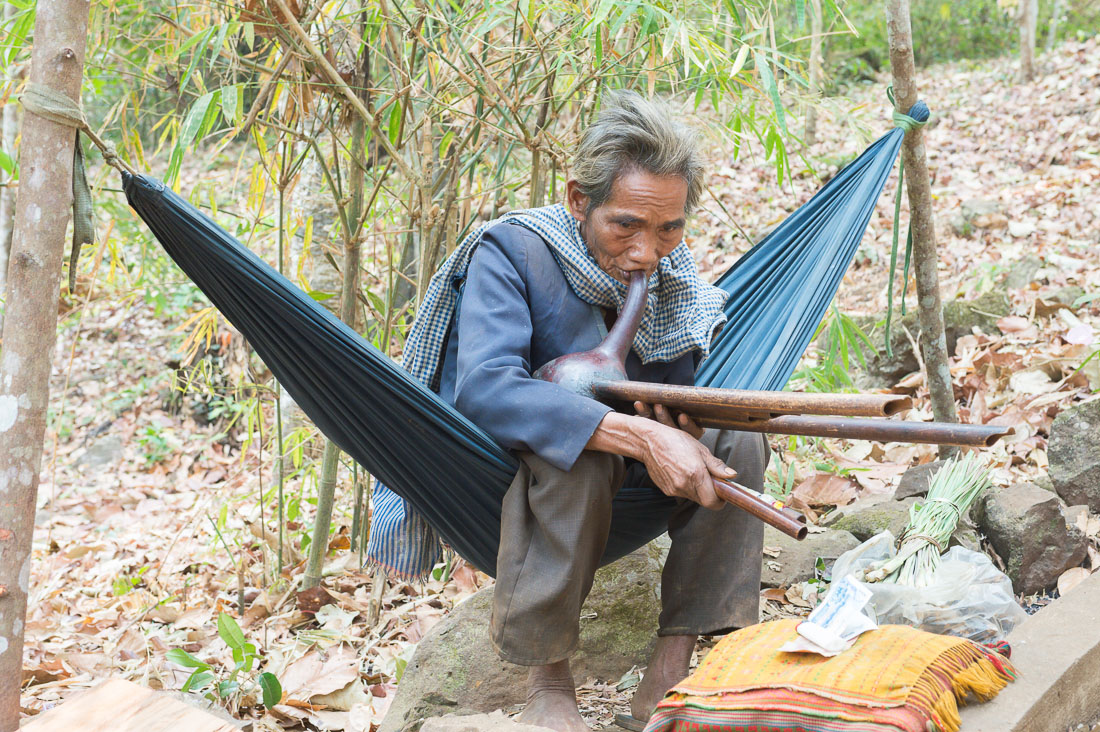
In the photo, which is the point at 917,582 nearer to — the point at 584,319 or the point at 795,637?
the point at 795,637

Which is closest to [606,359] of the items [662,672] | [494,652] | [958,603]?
[662,672]

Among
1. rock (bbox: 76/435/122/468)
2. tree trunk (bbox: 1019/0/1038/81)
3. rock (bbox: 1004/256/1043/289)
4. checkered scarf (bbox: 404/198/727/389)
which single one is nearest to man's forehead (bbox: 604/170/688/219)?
checkered scarf (bbox: 404/198/727/389)

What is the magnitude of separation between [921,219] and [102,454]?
4489 mm

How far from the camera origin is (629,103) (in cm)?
185

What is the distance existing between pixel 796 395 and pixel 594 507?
0.40m

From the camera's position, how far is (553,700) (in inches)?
64.7

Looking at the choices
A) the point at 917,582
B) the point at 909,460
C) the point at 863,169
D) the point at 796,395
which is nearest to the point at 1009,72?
the point at 909,460

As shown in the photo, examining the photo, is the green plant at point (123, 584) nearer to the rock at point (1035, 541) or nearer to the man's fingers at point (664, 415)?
the man's fingers at point (664, 415)

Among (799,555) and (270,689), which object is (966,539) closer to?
(799,555)

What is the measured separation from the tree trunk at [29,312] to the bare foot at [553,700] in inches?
31.9

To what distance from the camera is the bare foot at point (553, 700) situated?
5.31 ft

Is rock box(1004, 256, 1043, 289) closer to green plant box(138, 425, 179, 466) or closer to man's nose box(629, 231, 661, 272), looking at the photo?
man's nose box(629, 231, 661, 272)

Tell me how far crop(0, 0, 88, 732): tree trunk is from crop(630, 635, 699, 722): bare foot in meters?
1.01

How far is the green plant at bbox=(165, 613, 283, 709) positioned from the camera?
202 centimetres
